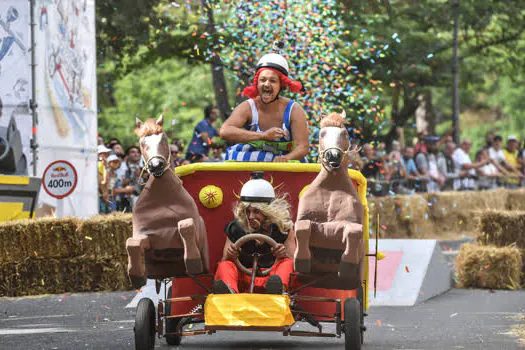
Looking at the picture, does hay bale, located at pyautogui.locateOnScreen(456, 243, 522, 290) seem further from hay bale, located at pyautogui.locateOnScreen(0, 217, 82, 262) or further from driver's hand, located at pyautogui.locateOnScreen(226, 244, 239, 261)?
driver's hand, located at pyautogui.locateOnScreen(226, 244, 239, 261)

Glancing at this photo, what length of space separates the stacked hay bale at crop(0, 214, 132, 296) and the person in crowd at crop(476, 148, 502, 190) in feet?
50.5

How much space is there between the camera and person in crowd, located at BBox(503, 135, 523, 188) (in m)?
29.5

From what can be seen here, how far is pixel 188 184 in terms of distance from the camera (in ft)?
32.8

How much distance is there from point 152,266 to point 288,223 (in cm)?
109

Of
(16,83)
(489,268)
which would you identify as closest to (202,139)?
(16,83)

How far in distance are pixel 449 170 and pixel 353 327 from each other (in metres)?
19.6

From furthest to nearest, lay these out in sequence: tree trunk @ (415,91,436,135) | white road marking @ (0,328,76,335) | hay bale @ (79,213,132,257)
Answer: tree trunk @ (415,91,436,135) → hay bale @ (79,213,132,257) → white road marking @ (0,328,76,335)

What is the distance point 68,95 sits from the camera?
17.1 m

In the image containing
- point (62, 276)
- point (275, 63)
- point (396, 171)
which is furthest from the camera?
point (396, 171)

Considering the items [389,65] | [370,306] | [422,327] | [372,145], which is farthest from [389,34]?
[422,327]

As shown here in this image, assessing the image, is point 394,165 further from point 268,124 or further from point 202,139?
point 268,124

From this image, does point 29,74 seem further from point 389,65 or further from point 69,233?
point 389,65

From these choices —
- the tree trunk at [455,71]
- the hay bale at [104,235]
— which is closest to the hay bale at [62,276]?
the hay bale at [104,235]

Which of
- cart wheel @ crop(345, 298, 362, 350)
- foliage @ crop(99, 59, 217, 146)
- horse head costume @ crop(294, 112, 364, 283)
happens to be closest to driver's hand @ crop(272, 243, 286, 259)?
horse head costume @ crop(294, 112, 364, 283)
